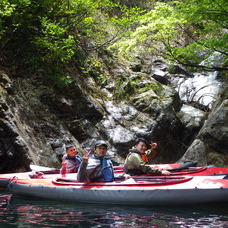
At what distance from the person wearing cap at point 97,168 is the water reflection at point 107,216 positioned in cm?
58

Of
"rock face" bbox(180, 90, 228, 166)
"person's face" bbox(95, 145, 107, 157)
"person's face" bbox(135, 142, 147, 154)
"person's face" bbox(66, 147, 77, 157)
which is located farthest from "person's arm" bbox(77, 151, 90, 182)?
"rock face" bbox(180, 90, 228, 166)

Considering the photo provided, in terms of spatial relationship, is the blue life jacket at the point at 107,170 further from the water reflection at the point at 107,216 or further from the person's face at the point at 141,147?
the person's face at the point at 141,147

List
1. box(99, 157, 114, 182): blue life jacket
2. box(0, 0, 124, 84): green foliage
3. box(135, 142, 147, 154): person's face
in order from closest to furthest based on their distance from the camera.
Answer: box(99, 157, 114, 182): blue life jacket
box(135, 142, 147, 154): person's face
box(0, 0, 124, 84): green foliage

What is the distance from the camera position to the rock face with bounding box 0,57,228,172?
360 inches

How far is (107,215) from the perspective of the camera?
4.87m

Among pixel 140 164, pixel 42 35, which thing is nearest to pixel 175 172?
pixel 140 164

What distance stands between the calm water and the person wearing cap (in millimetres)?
564

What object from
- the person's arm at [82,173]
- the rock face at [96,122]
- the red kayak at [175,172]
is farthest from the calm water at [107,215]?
the rock face at [96,122]

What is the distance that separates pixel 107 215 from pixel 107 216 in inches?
2.6

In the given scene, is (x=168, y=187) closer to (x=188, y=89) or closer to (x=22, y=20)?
(x=22, y=20)

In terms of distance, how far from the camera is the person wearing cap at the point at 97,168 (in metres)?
5.65

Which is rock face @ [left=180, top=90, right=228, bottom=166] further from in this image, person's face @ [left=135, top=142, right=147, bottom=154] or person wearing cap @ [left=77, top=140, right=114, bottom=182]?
person wearing cap @ [left=77, top=140, right=114, bottom=182]

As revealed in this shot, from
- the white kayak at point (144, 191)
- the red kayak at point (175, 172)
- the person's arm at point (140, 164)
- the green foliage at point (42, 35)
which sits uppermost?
the green foliage at point (42, 35)

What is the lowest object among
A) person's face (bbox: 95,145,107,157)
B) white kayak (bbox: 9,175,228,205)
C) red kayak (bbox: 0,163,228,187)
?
→ white kayak (bbox: 9,175,228,205)
